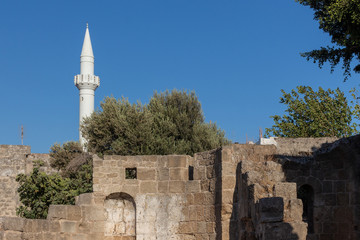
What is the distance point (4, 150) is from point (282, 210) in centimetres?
1996

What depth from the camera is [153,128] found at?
23406 millimetres

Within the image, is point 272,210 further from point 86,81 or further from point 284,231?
point 86,81

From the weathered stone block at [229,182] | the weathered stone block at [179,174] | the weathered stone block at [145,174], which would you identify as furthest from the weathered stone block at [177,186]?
the weathered stone block at [229,182]

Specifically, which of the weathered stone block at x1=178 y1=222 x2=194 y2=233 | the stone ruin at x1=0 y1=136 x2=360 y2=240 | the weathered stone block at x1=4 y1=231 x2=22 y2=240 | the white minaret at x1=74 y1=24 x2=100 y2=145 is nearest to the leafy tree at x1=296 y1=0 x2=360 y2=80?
the stone ruin at x1=0 y1=136 x2=360 y2=240

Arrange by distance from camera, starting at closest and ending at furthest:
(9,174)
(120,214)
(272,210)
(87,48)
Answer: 1. (272,210)
2. (120,214)
3. (9,174)
4. (87,48)

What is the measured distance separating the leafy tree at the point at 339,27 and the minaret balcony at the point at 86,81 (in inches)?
1253

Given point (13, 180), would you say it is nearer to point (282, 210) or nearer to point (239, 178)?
point (239, 178)

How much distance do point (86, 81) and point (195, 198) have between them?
33.2 metres

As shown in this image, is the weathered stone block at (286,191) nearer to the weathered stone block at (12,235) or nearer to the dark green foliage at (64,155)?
the weathered stone block at (12,235)

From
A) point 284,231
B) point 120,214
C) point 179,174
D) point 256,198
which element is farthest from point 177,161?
point 284,231

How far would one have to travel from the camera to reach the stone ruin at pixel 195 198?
40.4 ft

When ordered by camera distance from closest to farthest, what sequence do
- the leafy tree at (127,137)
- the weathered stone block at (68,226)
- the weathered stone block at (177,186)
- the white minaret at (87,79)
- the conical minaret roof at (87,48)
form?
1. the weathered stone block at (68,226)
2. the weathered stone block at (177,186)
3. the leafy tree at (127,137)
4. the white minaret at (87,79)
5. the conical minaret roof at (87,48)

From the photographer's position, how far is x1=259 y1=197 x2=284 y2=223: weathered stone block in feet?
30.5

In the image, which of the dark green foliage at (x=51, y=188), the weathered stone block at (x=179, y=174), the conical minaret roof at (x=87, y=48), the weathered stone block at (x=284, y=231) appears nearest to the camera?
the weathered stone block at (x=284, y=231)
